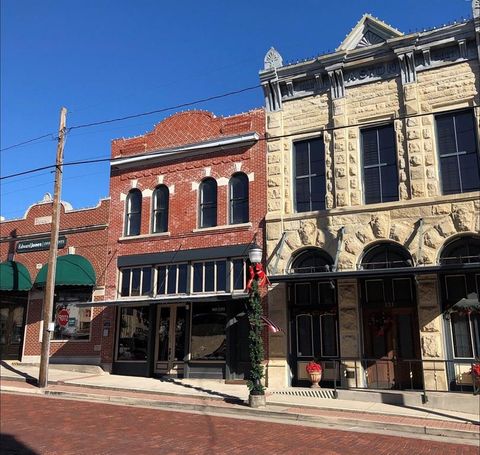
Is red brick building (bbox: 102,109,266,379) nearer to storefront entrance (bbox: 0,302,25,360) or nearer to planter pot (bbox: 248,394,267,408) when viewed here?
planter pot (bbox: 248,394,267,408)

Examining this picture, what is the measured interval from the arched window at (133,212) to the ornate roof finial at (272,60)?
7510mm

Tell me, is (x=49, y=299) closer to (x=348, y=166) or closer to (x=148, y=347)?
(x=148, y=347)

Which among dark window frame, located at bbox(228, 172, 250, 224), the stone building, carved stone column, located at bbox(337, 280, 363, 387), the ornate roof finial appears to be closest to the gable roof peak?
the stone building

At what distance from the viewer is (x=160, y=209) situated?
20547 millimetres

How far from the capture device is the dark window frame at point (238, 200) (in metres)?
18.8

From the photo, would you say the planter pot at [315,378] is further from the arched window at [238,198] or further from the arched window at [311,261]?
the arched window at [238,198]

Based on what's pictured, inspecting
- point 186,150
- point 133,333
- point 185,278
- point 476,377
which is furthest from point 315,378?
point 186,150

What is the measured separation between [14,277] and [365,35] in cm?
1782

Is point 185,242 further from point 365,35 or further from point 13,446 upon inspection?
point 13,446

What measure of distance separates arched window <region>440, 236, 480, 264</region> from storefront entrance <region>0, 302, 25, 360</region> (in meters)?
18.0

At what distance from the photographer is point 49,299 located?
1711cm

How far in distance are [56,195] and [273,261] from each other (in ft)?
27.5

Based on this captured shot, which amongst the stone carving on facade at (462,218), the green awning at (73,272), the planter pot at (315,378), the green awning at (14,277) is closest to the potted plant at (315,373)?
the planter pot at (315,378)

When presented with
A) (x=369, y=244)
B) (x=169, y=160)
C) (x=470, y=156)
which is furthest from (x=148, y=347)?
(x=470, y=156)
